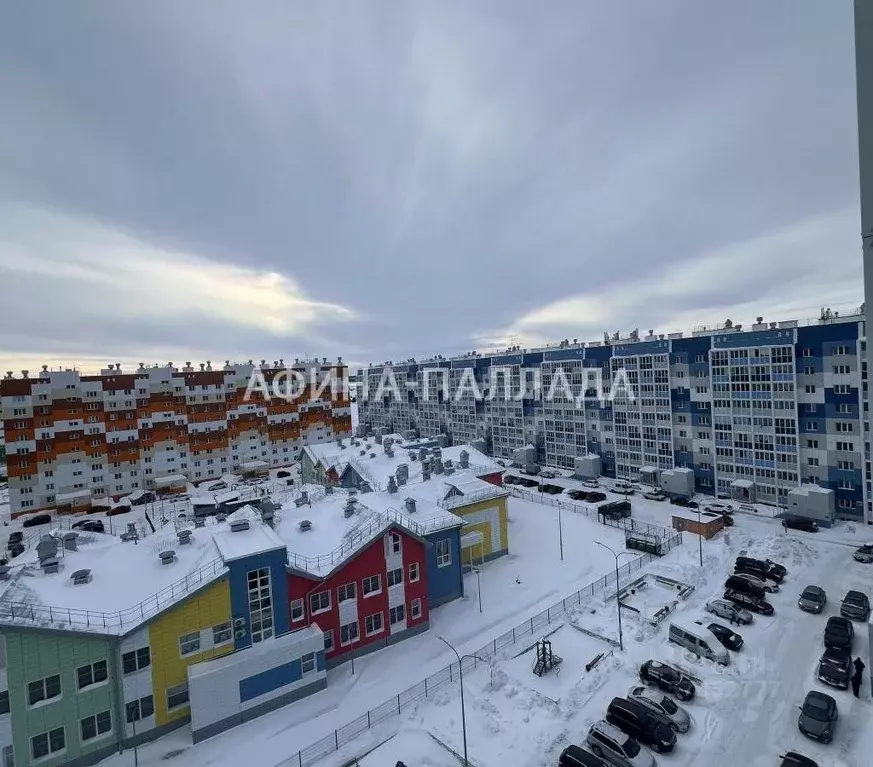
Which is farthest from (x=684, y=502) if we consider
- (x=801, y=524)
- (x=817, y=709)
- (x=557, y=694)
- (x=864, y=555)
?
(x=557, y=694)

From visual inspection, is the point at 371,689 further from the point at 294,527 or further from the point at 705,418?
the point at 705,418

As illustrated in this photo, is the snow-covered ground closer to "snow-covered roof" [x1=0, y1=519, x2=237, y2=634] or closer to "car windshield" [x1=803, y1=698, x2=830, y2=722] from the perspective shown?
"car windshield" [x1=803, y1=698, x2=830, y2=722]

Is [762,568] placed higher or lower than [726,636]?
higher

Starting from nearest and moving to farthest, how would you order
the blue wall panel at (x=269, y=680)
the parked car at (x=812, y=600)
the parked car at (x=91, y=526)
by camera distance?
the blue wall panel at (x=269, y=680)
the parked car at (x=812, y=600)
the parked car at (x=91, y=526)

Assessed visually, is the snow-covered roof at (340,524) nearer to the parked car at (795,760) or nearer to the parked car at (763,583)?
the parked car at (795,760)

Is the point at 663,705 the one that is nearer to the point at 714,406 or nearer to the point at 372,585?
the point at 372,585

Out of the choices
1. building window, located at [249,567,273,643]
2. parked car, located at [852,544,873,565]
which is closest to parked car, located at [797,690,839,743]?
parked car, located at [852,544,873,565]

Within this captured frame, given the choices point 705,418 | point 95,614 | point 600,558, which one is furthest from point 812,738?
point 705,418

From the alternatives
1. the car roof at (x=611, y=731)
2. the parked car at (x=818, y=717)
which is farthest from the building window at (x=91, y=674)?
the parked car at (x=818, y=717)
